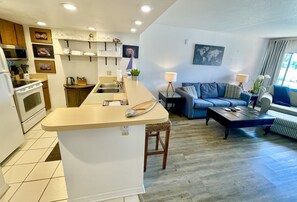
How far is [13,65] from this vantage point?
3.25m

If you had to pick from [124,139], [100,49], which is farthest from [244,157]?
[100,49]

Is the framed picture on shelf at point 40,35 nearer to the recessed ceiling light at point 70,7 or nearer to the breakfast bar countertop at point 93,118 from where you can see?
the recessed ceiling light at point 70,7

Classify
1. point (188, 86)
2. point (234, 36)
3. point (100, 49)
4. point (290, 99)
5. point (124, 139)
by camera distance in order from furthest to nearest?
point (234, 36) < point (188, 86) < point (290, 99) < point (100, 49) < point (124, 139)

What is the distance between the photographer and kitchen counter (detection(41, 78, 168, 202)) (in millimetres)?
1186

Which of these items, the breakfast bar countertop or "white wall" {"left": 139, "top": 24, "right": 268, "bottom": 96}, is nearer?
the breakfast bar countertop

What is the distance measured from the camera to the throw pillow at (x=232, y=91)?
436 centimetres

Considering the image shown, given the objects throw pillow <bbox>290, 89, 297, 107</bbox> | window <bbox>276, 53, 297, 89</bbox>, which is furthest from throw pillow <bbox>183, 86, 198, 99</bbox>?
window <bbox>276, 53, 297, 89</bbox>

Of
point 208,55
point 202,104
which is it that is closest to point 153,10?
point 202,104

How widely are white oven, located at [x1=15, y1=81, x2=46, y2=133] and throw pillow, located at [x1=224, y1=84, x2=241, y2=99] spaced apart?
5.22 metres

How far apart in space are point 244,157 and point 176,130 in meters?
1.33

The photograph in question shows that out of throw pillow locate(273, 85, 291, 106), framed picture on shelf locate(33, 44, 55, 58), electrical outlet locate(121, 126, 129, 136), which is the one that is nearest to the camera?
electrical outlet locate(121, 126, 129, 136)

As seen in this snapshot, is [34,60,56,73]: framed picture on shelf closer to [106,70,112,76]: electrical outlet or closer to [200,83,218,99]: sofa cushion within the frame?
[106,70,112,76]: electrical outlet

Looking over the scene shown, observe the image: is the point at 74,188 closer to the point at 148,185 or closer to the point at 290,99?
the point at 148,185

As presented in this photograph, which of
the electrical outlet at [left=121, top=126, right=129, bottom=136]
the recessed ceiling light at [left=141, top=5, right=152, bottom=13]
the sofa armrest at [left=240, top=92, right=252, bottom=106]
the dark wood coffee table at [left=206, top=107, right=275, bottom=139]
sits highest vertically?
the recessed ceiling light at [left=141, top=5, right=152, bottom=13]
